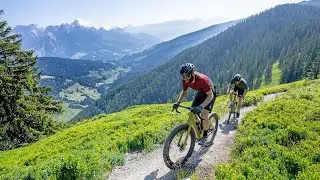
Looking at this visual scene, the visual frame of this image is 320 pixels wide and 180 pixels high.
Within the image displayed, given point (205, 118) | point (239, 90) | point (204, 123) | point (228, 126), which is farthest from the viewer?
point (239, 90)

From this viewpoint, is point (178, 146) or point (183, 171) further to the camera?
point (178, 146)

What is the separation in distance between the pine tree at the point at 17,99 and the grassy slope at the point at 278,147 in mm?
25776

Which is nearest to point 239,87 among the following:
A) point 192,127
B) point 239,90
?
point 239,90

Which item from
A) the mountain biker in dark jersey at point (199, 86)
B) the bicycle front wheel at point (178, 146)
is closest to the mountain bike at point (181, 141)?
the bicycle front wheel at point (178, 146)

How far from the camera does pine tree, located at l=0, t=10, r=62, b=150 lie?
3301 centimetres

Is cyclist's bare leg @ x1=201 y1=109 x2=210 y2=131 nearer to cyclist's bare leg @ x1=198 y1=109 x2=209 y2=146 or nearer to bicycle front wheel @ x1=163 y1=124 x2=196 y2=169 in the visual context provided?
cyclist's bare leg @ x1=198 y1=109 x2=209 y2=146

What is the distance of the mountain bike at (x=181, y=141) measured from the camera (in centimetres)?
1227

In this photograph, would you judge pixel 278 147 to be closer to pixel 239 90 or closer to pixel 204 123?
pixel 204 123

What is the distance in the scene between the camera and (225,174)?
11.0 metres

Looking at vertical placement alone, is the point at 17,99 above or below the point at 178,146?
below

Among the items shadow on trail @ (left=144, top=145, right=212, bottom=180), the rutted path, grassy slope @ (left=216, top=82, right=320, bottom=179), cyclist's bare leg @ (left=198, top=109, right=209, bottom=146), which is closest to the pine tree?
the rutted path

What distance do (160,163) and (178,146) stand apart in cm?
156

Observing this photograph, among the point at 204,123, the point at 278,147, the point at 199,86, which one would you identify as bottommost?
the point at 278,147

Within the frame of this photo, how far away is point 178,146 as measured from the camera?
42.3 ft
